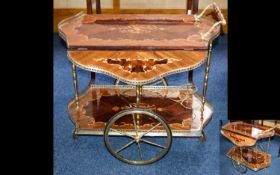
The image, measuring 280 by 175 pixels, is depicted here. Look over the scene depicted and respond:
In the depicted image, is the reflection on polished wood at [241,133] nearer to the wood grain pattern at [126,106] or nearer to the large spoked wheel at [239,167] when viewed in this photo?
the large spoked wheel at [239,167]

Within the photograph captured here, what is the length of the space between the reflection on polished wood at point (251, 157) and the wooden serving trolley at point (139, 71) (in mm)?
375

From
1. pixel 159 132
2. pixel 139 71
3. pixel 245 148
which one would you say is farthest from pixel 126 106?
pixel 245 148

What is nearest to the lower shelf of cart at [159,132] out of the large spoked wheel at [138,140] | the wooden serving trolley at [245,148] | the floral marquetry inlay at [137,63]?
the large spoked wheel at [138,140]

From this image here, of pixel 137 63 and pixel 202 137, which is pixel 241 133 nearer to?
pixel 202 137

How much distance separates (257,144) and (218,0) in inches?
102

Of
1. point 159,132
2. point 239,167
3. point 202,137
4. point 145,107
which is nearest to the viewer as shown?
point 239,167

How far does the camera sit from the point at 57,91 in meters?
3.68

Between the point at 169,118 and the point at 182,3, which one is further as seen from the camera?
the point at 182,3

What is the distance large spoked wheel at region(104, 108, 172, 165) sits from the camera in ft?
8.77

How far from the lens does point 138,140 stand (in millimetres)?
2697

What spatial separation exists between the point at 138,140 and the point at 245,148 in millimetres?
705

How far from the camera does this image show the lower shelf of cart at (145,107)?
289 centimetres
